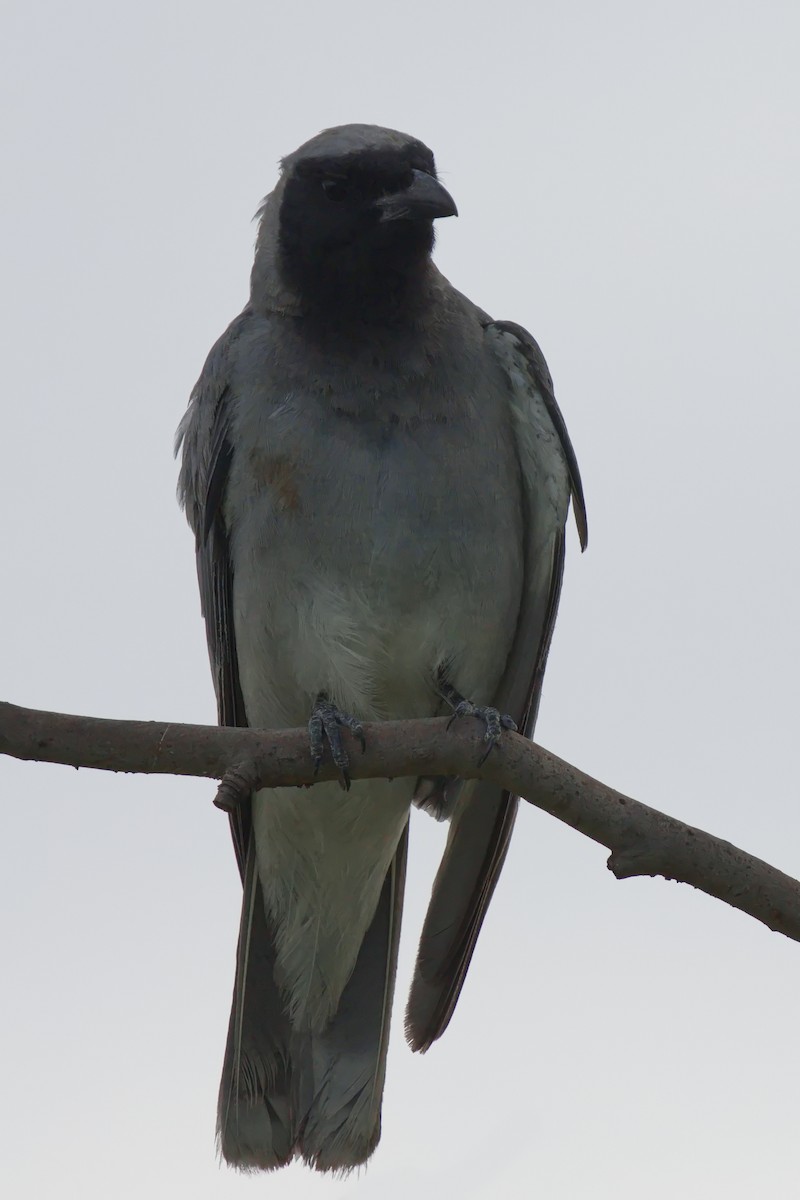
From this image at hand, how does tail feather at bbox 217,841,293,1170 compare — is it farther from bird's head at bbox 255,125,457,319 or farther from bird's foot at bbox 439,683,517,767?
bird's head at bbox 255,125,457,319

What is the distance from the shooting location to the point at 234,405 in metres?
7.09

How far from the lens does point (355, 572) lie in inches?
261

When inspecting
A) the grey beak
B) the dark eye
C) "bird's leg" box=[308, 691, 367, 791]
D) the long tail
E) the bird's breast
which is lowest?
the long tail

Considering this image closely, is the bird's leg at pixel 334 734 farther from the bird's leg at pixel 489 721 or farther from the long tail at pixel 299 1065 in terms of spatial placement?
the long tail at pixel 299 1065

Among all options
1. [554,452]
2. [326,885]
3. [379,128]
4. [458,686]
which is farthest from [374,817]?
[379,128]

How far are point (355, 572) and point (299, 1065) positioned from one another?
262cm

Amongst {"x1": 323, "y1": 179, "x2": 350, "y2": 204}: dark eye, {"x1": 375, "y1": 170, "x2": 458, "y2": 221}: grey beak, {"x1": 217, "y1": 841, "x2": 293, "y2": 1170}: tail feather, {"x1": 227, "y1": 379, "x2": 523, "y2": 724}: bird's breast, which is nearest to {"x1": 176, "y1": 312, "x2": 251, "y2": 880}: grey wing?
{"x1": 227, "y1": 379, "x2": 523, "y2": 724}: bird's breast

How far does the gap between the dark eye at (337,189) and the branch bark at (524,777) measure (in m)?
2.83

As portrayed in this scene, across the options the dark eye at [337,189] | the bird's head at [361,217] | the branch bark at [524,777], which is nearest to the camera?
the branch bark at [524,777]

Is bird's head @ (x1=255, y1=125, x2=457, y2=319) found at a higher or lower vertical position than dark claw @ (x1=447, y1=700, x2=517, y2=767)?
higher

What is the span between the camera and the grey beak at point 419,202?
6711 millimetres

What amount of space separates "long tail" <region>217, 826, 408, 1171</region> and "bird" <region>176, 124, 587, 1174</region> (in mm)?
11

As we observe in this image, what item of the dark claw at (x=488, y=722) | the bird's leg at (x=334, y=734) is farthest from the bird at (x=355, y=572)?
the dark claw at (x=488, y=722)

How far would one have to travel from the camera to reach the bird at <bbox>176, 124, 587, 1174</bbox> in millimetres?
6684
